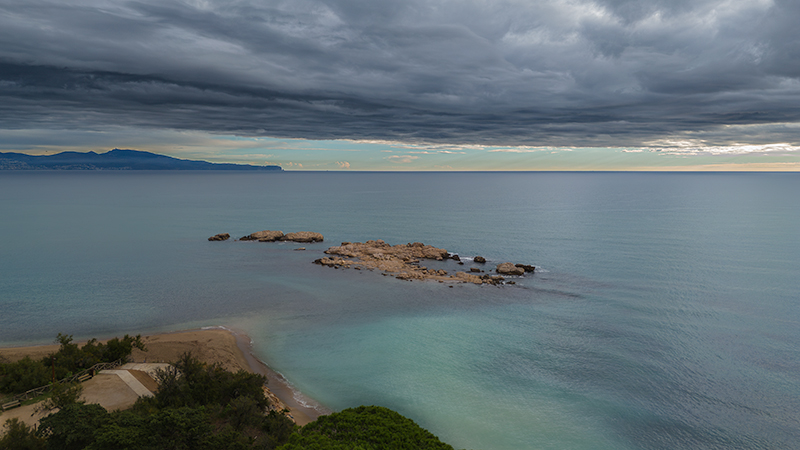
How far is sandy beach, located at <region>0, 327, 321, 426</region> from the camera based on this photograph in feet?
98.4

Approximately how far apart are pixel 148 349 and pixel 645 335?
44.2 meters

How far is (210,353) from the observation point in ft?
111

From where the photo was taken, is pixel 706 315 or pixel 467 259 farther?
pixel 467 259

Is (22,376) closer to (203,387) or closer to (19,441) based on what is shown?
(19,441)

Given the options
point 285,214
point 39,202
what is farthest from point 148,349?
point 39,202

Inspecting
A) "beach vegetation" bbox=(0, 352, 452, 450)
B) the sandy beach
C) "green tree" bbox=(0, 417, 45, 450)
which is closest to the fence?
the sandy beach

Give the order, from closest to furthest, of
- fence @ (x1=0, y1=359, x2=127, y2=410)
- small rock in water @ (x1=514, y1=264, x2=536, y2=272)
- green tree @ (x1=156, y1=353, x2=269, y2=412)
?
1. green tree @ (x1=156, y1=353, x2=269, y2=412)
2. fence @ (x1=0, y1=359, x2=127, y2=410)
3. small rock in water @ (x1=514, y1=264, x2=536, y2=272)

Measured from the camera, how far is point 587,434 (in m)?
25.7

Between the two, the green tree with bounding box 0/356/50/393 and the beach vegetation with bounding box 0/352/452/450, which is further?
the green tree with bounding box 0/356/50/393

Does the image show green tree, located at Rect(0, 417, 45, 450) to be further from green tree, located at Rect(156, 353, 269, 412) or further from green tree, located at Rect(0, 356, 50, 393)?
green tree, located at Rect(0, 356, 50, 393)

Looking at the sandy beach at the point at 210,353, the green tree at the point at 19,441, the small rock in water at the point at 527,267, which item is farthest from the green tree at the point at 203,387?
the small rock in water at the point at 527,267

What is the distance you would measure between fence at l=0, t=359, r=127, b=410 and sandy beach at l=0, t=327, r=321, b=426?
1617mm

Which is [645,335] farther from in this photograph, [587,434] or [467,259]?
[467,259]

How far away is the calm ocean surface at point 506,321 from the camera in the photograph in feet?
90.8
